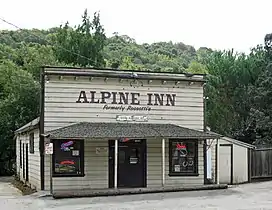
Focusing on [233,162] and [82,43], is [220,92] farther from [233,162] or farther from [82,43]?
[82,43]

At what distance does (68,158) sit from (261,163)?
10723 mm

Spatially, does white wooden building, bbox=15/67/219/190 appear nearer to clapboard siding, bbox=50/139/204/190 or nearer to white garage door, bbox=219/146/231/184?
clapboard siding, bbox=50/139/204/190

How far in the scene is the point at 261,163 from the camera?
2539 centimetres

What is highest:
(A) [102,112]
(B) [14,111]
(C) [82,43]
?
(C) [82,43]

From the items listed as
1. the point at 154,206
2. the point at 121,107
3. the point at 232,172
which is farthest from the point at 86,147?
the point at 232,172

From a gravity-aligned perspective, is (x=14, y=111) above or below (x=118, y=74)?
below

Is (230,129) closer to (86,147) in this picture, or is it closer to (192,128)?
(192,128)

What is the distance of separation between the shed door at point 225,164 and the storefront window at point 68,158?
22.9 ft

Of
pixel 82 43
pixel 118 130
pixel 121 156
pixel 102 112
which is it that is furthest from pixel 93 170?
pixel 82 43

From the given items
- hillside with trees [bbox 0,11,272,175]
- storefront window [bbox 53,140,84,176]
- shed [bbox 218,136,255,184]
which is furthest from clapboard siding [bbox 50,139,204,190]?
hillside with trees [bbox 0,11,272,175]

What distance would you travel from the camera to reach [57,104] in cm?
1967

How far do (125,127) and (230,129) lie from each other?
1749 cm

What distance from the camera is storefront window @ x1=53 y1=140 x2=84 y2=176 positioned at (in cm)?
1938

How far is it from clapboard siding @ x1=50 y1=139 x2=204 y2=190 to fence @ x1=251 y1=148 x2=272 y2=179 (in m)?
4.64
